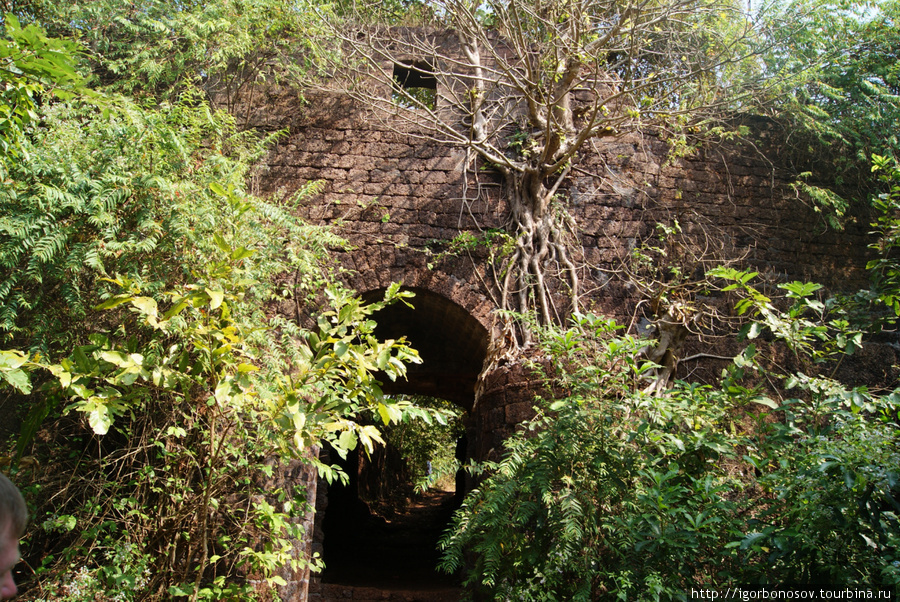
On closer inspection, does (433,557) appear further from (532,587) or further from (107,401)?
(107,401)

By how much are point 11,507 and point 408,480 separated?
45.3ft

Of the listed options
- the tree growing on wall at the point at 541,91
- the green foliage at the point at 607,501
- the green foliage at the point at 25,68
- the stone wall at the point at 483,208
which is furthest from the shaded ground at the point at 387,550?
the green foliage at the point at 25,68

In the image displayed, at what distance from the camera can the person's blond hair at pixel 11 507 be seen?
45.1 inches

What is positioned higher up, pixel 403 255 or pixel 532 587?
pixel 403 255

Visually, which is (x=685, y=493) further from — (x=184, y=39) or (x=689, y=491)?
(x=184, y=39)

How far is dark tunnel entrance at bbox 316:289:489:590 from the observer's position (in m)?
6.49

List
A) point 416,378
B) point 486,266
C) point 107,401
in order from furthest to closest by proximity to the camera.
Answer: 1. point 416,378
2. point 486,266
3. point 107,401

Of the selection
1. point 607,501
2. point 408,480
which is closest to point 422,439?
point 408,480

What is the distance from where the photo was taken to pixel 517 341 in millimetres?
5355

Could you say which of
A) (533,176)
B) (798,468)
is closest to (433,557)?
(533,176)

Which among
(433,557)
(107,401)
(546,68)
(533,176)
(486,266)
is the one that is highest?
(546,68)

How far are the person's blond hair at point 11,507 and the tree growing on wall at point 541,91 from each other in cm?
427

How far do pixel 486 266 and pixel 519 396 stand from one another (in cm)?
155

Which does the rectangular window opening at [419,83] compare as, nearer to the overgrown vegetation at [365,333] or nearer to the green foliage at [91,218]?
the overgrown vegetation at [365,333]
